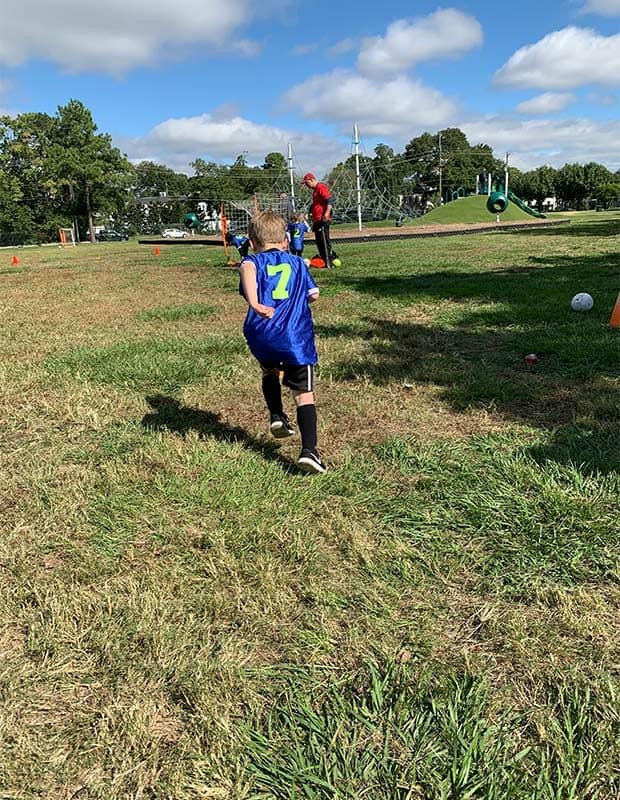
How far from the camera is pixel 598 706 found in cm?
165

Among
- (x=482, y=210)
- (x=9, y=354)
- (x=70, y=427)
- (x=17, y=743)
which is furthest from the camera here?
(x=482, y=210)

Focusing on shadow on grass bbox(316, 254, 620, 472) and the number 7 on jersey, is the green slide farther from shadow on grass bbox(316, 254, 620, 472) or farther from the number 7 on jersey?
the number 7 on jersey

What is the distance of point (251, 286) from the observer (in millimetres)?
3115

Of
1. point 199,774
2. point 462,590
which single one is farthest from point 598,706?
point 199,774

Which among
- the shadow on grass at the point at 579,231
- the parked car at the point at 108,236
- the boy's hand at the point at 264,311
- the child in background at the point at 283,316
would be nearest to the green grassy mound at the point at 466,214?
the shadow on grass at the point at 579,231

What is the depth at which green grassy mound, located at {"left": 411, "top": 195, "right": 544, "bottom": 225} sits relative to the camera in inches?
1788

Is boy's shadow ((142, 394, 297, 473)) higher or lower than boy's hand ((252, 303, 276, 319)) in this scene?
lower

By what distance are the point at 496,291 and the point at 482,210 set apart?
44.6m

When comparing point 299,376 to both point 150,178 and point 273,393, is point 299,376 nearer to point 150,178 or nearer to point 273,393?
point 273,393

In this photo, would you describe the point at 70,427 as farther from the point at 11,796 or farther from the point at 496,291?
the point at 496,291

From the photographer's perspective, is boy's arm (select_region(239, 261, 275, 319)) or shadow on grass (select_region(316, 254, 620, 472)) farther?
shadow on grass (select_region(316, 254, 620, 472))

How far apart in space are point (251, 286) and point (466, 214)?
48.8m

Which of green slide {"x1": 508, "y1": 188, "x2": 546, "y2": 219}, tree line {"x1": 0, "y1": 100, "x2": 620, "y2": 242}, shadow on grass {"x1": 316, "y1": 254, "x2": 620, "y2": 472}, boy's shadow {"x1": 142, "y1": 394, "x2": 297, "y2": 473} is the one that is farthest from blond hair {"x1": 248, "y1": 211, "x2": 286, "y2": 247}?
green slide {"x1": 508, "y1": 188, "x2": 546, "y2": 219}

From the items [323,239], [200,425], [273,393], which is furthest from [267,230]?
[323,239]
